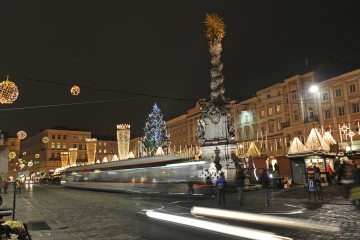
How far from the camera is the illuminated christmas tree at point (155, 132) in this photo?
66.7 m

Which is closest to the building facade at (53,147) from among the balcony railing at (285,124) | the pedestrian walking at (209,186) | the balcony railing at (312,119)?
the balcony railing at (285,124)

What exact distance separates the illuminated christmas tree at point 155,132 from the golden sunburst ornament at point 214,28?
35132mm

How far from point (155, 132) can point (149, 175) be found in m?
37.9

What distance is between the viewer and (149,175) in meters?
29.5

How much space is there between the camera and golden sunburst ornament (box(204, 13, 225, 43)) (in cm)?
3403

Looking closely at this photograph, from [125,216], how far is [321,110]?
44.8 metres

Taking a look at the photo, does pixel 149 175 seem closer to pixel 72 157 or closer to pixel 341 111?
pixel 341 111

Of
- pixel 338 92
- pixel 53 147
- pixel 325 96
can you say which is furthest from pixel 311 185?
pixel 53 147

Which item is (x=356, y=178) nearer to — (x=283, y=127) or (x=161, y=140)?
(x=283, y=127)

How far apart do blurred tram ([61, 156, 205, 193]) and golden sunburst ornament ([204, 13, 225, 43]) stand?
43.8 ft

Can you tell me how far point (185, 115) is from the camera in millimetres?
91500

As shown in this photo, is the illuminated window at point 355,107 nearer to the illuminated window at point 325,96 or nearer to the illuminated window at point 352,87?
the illuminated window at point 352,87

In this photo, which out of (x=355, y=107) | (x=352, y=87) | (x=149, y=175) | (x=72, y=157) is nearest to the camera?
(x=149, y=175)

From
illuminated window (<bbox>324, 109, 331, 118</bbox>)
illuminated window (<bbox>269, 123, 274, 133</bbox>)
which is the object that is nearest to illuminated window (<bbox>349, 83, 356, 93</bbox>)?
illuminated window (<bbox>324, 109, 331, 118</bbox>)
